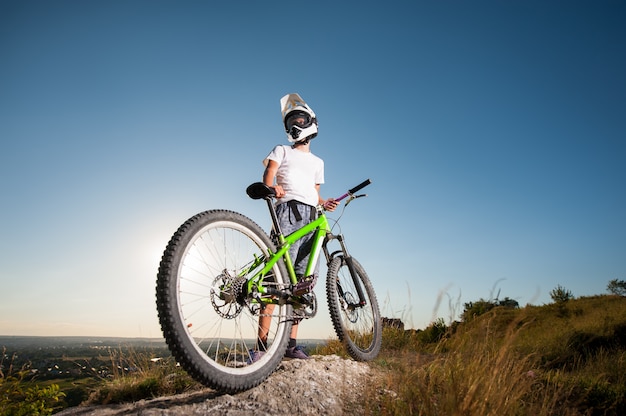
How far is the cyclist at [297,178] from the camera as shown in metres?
4.05

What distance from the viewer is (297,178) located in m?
4.25

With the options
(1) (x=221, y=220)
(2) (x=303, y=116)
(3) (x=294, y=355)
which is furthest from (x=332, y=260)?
(1) (x=221, y=220)

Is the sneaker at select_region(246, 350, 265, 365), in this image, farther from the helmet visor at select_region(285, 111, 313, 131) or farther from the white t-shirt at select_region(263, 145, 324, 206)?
the helmet visor at select_region(285, 111, 313, 131)

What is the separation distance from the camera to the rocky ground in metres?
2.43

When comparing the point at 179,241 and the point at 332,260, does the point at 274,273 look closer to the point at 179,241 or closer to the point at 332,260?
the point at 179,241

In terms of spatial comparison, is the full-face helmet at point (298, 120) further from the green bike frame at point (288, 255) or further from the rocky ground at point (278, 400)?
the rocky ground at point (278, 400)

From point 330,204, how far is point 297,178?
65 centimetres

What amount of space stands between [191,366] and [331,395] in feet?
4.03

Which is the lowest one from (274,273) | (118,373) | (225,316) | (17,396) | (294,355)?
(17,396)

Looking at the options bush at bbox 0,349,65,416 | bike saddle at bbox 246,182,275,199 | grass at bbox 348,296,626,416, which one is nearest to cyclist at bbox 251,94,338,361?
bike saddle at bbox 246,182,275,199

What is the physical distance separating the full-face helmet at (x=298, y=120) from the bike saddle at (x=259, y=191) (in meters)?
1.40

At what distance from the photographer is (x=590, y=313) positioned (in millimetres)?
15086

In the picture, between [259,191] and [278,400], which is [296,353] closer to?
[278,400]

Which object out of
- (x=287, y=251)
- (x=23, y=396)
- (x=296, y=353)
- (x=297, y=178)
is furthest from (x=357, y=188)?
(x=23, y=396)
